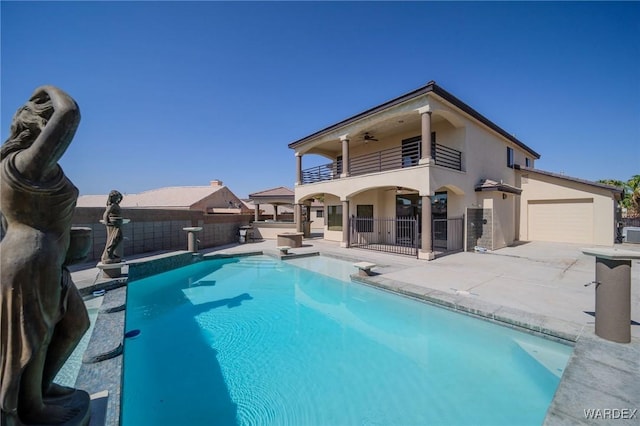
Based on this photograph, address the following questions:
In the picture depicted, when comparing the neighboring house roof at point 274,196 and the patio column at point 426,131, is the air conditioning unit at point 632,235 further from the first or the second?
the neighboring house roof at point 274,196

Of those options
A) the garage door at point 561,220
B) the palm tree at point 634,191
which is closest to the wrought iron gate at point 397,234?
the garage door at point 561,220

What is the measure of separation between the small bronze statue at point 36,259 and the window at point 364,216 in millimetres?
16009

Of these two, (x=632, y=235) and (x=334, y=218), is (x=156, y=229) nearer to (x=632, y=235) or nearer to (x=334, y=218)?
(x=334, y=218)

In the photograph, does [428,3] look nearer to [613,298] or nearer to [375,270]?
[375,270]

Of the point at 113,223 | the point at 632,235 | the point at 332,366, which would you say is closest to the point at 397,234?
the point at 332,366

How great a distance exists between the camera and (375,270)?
980cm

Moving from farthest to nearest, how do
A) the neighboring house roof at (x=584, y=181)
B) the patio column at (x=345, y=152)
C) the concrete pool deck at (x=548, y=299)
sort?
the patio column at (x=345, y=152)
the neighboring house roof at (x=584, y=181)
the concrete pool deck at (x=548, y=299)

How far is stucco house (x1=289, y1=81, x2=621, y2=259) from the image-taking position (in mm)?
12016

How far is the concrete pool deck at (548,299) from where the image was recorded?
2.80 m

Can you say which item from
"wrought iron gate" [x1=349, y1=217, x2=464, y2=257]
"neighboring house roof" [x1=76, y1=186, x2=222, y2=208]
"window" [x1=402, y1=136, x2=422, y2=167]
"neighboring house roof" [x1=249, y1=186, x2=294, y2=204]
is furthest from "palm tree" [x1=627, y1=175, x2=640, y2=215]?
"neighboring house roof" [x1=76, y1=186, x2=222, y2=208]

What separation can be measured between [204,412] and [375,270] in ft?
23.9

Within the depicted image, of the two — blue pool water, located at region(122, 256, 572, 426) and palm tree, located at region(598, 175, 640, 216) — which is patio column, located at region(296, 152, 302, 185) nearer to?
blue pool water, located at region(122, 256, 572, 426)

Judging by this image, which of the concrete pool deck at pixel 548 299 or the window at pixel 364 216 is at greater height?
the window at pixel 364 216

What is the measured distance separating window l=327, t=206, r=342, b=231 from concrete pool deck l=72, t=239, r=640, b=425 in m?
4.93
